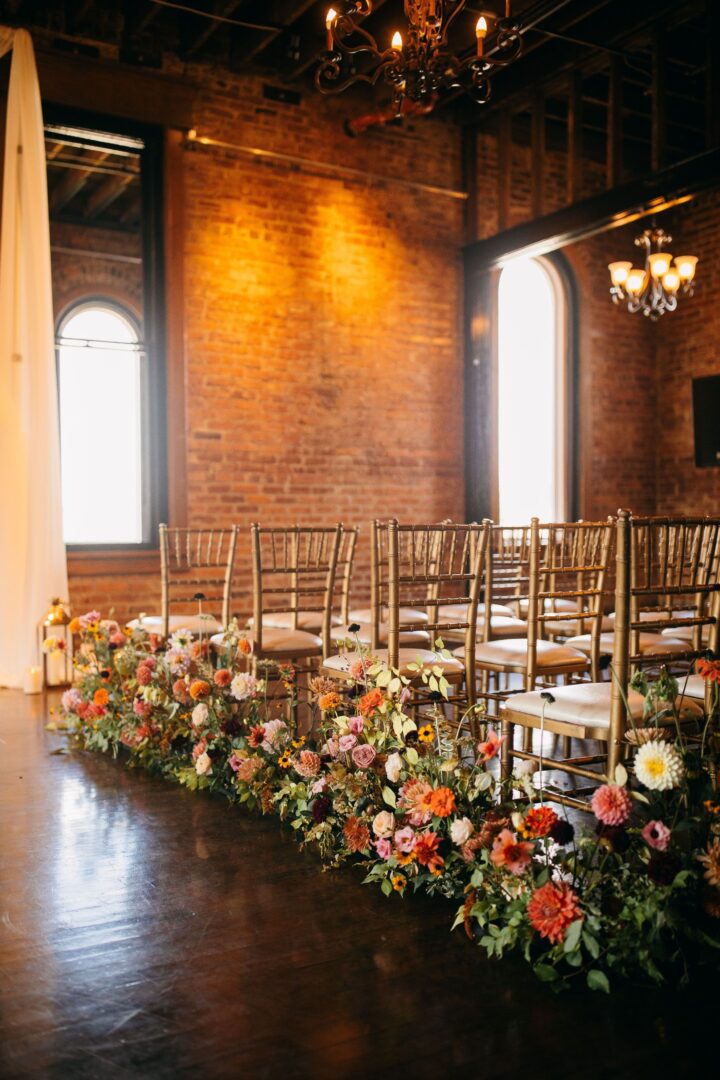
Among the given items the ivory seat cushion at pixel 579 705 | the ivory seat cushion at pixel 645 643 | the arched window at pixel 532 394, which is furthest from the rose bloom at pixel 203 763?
the arched window at pixel 532 394

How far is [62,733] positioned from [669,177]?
16.3ft

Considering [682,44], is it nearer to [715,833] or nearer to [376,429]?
[376,429]

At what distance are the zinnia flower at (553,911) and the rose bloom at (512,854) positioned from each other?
0.09m

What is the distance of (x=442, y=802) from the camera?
8.04 feet

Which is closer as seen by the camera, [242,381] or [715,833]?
[715,833]

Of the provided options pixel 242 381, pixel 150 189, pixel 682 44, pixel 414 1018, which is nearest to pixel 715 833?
pixel 414 1018

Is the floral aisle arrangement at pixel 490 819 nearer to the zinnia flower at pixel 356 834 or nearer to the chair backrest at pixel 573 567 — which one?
the zinnia flower at pixel 356 834

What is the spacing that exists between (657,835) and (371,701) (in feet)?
3.03

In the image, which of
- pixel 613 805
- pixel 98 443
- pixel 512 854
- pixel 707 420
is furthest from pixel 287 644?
pixel 98 443

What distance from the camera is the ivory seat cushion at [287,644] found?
435cm

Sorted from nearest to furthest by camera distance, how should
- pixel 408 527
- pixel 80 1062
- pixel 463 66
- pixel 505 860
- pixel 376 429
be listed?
1. pixel 80 1062
2. pixel 505 860
3. pixel 408 527
4. pixel 463 66
5. pixel 376 429

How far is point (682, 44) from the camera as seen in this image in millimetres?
7129

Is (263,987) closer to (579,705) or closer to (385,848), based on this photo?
(385,848)

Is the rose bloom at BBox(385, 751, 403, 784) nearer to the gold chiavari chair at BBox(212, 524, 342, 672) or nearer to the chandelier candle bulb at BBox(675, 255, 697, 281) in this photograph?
the gold chiavari chair at BBox(212, 524, 342, 672)
